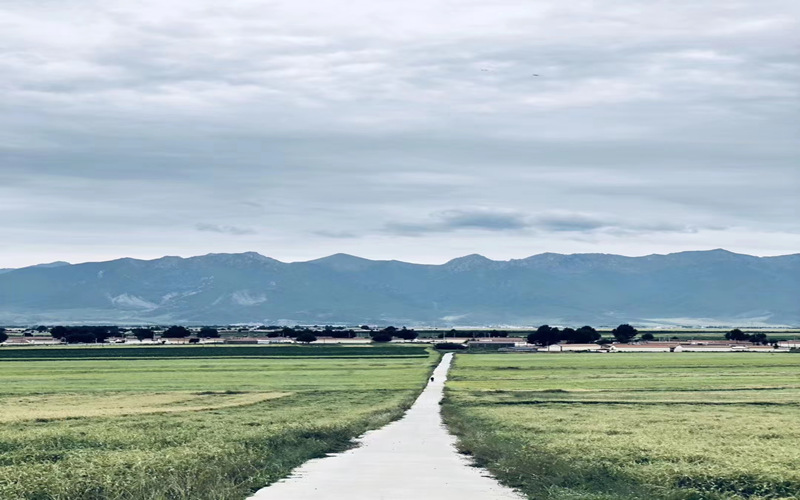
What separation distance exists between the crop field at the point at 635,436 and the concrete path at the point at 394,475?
122 cm

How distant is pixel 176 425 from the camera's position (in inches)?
1940

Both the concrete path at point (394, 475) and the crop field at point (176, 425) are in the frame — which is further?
the concrete path at point (394, 475)

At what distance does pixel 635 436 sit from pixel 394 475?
12256mm

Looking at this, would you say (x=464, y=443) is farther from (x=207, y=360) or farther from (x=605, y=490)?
(x=207, y=360)

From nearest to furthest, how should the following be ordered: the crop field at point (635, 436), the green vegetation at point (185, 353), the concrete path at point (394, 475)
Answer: the crop field at point (635, 436) → the concrete path at point (394, 475) → the green vegetation at point (185, 353)

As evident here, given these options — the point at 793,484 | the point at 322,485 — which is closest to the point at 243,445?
the point at 322,485

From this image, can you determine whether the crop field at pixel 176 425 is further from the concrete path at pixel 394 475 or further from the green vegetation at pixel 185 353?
the green vegetation at pixel 185 353

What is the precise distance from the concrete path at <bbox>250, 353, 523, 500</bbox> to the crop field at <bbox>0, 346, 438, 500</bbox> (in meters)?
1.13

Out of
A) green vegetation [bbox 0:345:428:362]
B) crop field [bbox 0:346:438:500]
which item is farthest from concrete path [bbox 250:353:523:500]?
green vegetation [bbox 0:345:428:362]

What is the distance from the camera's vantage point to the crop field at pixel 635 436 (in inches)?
1241

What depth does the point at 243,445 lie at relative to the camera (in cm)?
4041

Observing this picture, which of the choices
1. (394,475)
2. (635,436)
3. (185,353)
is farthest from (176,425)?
(185,353)

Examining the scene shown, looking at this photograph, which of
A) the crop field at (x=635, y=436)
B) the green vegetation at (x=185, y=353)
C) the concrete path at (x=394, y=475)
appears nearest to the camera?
the crop field at (x=635, y=436)

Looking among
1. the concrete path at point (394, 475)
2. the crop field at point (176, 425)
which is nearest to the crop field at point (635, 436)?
the concrete path at point (394, 475)
